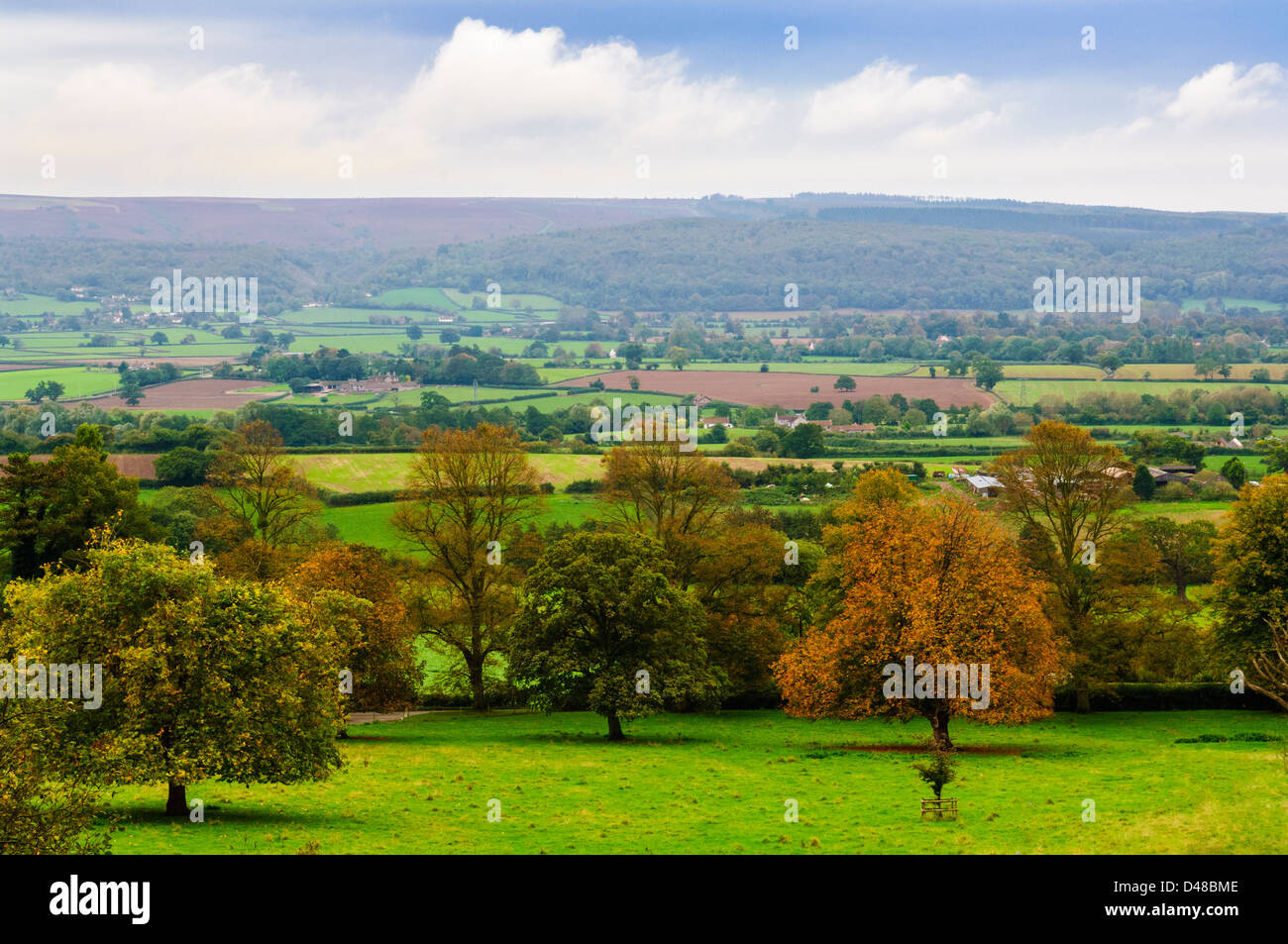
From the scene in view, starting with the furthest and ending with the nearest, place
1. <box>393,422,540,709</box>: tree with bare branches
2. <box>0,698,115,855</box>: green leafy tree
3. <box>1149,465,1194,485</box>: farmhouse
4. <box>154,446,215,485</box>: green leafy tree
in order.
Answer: <box>1149,465,1194,485</box>: farmhouse < <box>154,446,215,485</box>: green leafy tree < <box>393,422,540,709</box>: tree with bare branches < <box>0,698,115,855</box>: green leafy tree

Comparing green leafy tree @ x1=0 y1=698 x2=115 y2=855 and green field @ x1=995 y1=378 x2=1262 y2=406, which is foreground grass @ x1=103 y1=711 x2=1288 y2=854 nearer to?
green leafy tree @ x1=0 y1=698 x2=115 y2=855

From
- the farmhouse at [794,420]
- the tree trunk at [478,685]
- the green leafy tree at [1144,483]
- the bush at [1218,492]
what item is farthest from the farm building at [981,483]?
the farmhouse at [794,420]

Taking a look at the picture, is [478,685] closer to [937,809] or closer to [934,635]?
[934,635]

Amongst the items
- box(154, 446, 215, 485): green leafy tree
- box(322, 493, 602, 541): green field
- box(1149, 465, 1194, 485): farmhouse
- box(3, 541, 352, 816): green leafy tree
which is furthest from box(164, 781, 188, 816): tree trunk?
box(1149, 465, 1194, 485): farmhouse
